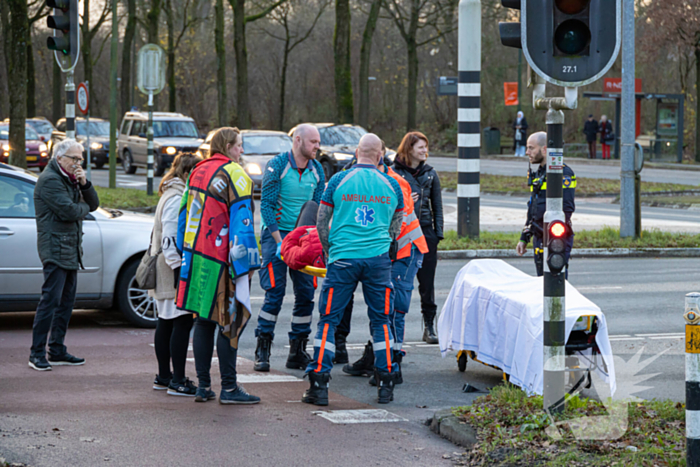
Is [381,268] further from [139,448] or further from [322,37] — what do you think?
[322,37]

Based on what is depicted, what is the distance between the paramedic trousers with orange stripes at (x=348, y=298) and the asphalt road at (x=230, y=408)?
35cm

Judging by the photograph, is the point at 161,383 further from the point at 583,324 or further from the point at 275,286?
the point at 583,324

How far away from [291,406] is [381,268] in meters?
1.14

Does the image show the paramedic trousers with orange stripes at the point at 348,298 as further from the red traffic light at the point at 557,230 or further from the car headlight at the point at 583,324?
the red traffic light at the point at 557,230

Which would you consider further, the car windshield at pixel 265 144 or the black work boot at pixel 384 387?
the car windshield at pixel 265 144

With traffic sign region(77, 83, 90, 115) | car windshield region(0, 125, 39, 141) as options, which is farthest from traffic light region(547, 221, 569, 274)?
car windshield region(0, 125, 39, 141)

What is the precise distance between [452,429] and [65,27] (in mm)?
8264

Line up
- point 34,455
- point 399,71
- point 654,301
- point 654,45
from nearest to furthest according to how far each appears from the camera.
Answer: point 34,455 < point 654,301 < point 654,45 < point 399,71

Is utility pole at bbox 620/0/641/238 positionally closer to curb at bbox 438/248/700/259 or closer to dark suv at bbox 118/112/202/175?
curb at bbox 438/248/700/259

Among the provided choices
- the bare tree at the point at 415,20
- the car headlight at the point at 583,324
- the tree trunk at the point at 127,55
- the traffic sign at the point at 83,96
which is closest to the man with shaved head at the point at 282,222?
the car headlight at the point at 583,324

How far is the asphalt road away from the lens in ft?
17.4

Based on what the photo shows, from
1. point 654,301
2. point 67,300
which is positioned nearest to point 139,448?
point 67,300

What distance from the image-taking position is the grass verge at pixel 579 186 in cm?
2723

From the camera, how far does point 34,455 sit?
5129 millimetres
